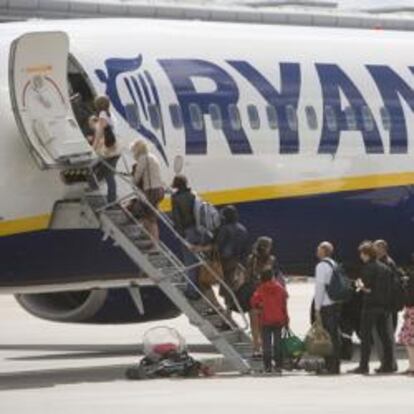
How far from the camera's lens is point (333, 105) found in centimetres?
2964

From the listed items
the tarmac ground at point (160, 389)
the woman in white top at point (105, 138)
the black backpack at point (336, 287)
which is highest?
the woman in white top at point (105, 138)

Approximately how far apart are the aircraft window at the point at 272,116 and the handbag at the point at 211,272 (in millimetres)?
2900

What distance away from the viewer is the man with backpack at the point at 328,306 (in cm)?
2588

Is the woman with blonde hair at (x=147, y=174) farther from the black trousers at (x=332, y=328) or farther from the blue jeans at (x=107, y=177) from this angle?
the black trousers at (x=332, y=328)

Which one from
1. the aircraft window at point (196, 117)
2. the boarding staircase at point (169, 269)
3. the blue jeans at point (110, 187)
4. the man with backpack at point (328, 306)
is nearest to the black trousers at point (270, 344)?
the boarding staircase at point (169, 269)

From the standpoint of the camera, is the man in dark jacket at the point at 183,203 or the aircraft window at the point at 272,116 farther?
the aircraft window at the point at 272,116

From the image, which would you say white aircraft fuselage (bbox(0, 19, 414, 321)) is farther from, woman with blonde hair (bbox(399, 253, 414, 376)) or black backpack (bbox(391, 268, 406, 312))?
woman with blonde hair (bbox(399, 253, 414, 376))

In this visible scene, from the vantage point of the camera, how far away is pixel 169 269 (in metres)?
26.2

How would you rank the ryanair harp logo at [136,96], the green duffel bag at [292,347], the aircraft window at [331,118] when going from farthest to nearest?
the aircraft window at [331,118]
the ryanair harp logo at [136,96]
the green duffel bag at [292,347]

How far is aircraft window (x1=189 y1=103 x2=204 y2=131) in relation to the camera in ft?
90.6

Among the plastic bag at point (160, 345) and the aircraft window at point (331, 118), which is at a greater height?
the aircraft window at point (331, 118)

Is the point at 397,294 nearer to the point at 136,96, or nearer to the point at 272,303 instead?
the point at 272,303

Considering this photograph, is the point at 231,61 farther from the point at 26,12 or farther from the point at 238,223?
the point at 26,12

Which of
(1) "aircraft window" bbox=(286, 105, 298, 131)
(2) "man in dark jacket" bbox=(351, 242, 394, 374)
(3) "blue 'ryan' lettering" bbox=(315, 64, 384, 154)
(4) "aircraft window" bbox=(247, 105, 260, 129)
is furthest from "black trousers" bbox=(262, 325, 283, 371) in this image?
(3) "blue 'ryan' lettering" bbox=(315, 64, 384, 154)
